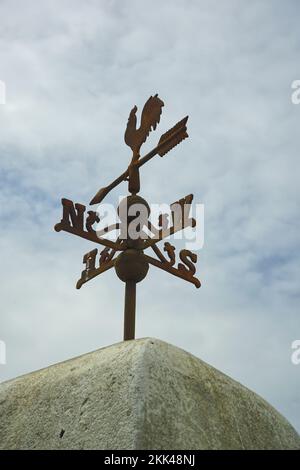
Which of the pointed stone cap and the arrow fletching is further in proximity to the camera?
the arrow fletching

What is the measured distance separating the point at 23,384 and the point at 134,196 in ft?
4.70

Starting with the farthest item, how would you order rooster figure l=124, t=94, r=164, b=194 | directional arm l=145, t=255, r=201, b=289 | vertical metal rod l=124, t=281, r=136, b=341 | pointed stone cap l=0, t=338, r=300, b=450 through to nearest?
rooster figure l=124, t=94, r=164, b=194 → directional arm l=145, t=255, r=201, b=289 → vertical metal rod l=124, t=281, r=136, b=341 → pointed stone cap l=0, t=338, r=300, b=450

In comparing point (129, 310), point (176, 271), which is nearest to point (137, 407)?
point (129, 310)

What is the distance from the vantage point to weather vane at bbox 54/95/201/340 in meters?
3.97

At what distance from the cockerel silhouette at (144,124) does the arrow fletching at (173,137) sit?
0.28 metres

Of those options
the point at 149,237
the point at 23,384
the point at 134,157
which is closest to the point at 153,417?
the point at 23,384

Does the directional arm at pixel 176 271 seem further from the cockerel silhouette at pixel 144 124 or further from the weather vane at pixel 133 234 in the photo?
the cockerel silhouette at pixel 144 124

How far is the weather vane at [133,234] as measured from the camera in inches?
156

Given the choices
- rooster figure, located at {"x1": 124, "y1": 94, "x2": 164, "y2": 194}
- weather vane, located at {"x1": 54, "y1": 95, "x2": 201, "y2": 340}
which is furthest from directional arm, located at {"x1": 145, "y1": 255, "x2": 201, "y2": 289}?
rooster figure, located at {"x1": 124, "y1": 94, "x2": 164, "y2": 194}

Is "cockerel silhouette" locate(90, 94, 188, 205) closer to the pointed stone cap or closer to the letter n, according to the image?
the letter n

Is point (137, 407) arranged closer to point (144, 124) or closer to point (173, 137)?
point (173, 137)

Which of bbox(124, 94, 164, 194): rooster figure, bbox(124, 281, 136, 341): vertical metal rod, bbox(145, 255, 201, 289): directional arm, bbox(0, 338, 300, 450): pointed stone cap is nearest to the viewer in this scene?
bbox(0, 338, 300, 450): pointed stone cap

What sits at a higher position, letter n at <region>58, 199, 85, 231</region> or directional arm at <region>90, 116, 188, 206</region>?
directional arm at <region>90, 116, 188, 206</region>

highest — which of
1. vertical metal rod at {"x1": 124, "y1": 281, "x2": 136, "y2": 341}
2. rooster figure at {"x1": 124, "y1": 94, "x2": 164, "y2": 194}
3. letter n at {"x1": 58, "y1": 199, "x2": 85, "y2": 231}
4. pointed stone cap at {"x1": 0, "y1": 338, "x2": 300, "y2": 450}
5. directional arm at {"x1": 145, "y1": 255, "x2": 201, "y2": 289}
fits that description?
rooster figure at {"x1": 124, "y1": 94, "x2": 164, "y2": 194}
